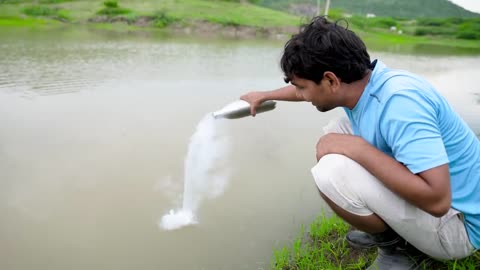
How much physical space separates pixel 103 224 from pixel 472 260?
1.63m

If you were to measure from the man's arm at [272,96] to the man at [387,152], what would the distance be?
20.8 inches

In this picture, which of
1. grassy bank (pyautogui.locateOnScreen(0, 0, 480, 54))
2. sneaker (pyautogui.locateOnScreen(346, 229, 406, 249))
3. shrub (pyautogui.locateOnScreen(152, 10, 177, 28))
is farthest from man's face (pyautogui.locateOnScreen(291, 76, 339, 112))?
→ shrub (pyautogui.locateOnScreen(152, 10, 177, 28))

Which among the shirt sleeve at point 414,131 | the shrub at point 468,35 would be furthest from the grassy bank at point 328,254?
the shrub at point 468,35

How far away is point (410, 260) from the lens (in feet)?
4.64

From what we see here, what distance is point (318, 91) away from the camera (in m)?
1.32

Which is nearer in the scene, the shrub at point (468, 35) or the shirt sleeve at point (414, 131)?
the shirt sleeve at point (414, 131)

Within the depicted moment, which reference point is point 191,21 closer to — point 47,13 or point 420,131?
point 47,13

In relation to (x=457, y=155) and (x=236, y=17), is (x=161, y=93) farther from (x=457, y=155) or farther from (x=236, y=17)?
(x=236, y=17)

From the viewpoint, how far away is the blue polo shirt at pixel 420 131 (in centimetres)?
105

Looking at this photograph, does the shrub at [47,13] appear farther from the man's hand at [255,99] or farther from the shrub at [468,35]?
the shrub at [468,35]

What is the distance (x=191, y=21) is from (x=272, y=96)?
638 inches

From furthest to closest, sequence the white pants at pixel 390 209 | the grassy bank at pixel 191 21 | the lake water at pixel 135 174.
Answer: the grassy bank at pixel 191 21
the lake water at pixel 135 174
the white pants at pixel 390 209

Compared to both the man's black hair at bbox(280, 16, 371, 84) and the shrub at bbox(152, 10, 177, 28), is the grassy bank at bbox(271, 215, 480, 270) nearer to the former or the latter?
the man's black hair at bbox(280, 16, 371, 84)

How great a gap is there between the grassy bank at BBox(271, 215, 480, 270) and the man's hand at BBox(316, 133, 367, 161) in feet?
1.69
